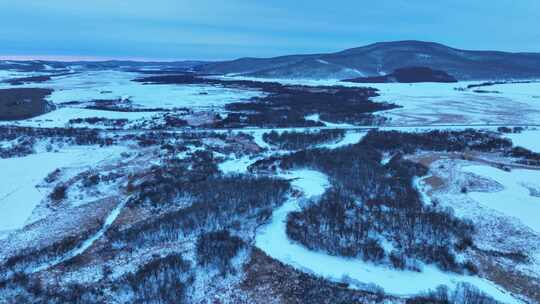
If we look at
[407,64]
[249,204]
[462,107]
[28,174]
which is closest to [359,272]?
[249,204]

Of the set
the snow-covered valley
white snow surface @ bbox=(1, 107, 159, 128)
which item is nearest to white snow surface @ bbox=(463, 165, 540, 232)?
the snow-covered valley

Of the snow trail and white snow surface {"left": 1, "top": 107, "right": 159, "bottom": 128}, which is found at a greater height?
Answer: white snow surface {"left": 1, "top": 107, "right": 159, "bottom": 128}

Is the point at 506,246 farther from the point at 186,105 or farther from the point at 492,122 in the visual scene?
the point at 186,105

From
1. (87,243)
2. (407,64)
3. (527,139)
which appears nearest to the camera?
(87,243)

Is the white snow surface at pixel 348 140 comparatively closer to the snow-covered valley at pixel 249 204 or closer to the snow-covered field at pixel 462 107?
the snow-covered valley at pixel 249 204

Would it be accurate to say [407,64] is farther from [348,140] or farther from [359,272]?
[359,272]

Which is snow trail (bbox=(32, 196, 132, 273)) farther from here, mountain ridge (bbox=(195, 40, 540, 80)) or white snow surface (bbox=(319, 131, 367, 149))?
mountain ridge (bbox=(195, 40, 540, 80))
